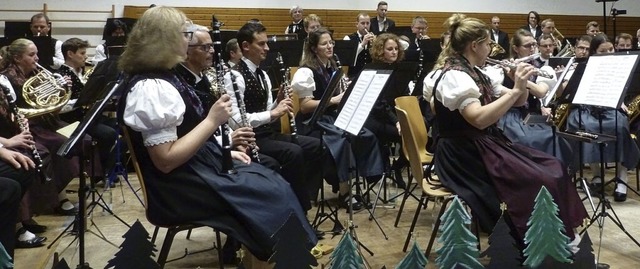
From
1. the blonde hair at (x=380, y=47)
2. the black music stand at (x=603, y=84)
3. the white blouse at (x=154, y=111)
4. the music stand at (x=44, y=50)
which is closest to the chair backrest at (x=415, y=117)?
the black music stand at (x=603, y=84)

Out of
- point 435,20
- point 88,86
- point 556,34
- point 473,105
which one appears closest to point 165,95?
point 473,105

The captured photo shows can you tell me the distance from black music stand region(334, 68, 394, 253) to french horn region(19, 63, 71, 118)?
250 cm

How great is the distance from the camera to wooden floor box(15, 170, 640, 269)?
11.8 feet

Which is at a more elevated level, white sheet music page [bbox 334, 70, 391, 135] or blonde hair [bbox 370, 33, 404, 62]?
blonde hair [bbox 370, 33, 404, 62]

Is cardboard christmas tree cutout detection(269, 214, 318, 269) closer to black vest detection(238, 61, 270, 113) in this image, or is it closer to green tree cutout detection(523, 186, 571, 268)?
green tree cutout detection(523, 186, 571, 268)

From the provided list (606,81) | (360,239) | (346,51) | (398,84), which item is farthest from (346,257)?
(346,51)

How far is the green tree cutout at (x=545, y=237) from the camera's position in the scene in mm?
1050

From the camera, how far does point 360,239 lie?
404 centimetres

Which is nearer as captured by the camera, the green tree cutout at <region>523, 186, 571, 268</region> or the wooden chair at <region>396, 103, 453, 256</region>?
the green tree cutout at <region>523, 186, 571, 268</region>

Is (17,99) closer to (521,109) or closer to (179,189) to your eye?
(179,189)

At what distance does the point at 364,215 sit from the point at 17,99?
2.81 m

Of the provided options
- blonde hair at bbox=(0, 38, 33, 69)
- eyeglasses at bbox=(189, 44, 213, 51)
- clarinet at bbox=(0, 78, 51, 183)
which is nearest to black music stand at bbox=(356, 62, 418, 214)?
eyeglasses at bbox=(189, 44, 213, 51)

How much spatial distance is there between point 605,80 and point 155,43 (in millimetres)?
2517

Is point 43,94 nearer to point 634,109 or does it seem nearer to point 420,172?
point 420,172
